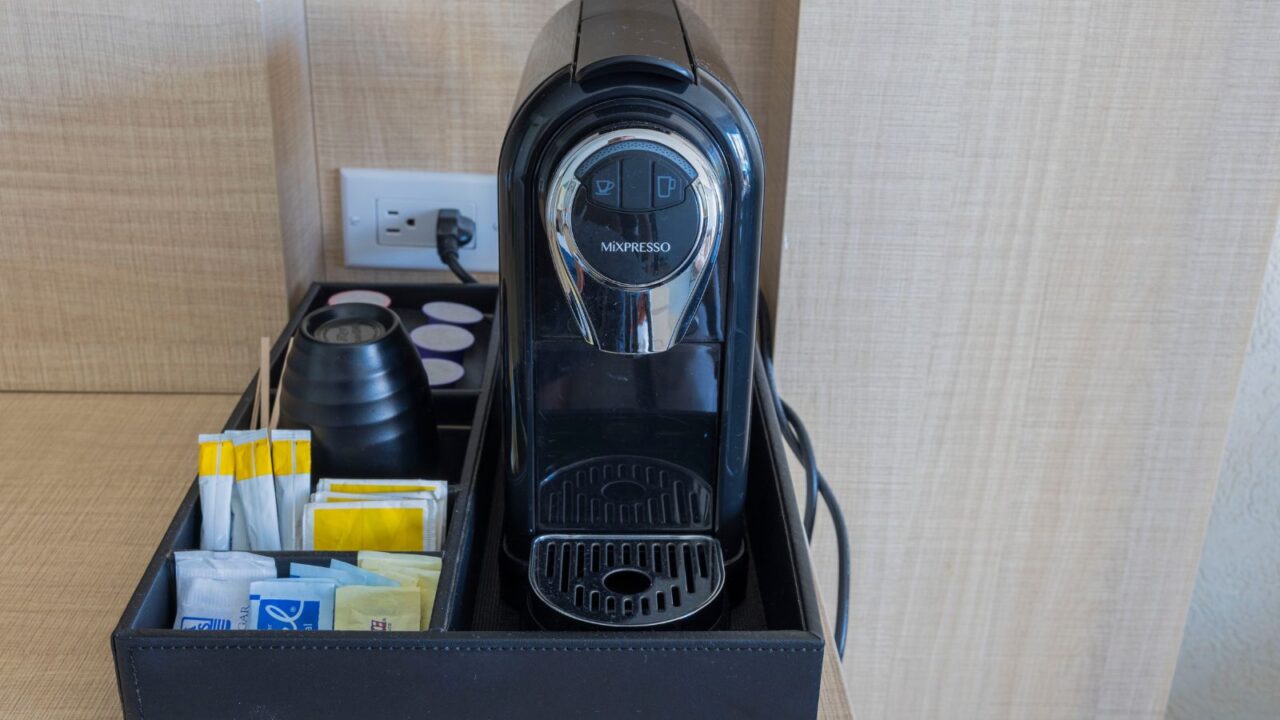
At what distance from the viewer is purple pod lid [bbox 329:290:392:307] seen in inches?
37.3

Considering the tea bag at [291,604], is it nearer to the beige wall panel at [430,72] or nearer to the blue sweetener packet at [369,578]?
the blue sweetener packet at [369,578]

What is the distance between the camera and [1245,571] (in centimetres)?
123

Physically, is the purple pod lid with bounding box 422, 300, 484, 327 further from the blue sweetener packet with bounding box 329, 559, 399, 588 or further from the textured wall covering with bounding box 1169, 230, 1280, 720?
the textured wall covering with bounding box 1169, 230, 1280, 720

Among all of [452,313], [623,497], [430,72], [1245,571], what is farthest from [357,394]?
[1245,571]

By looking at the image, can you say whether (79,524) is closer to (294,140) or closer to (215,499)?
(215,499)

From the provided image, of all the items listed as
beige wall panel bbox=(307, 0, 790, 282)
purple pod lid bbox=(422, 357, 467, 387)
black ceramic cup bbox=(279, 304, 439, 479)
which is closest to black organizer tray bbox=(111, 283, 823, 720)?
black ceramic cup bbox=(279, 304, 439, 479)

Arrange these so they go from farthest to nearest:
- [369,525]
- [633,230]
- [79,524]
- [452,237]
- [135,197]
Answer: [452,237]
[135,197]
[79,524]
[369,525]
[633,230]

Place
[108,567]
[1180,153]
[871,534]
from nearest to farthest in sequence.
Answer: [108,567] < [1180,153] < [871,534]

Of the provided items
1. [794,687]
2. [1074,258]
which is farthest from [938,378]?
[794,687]

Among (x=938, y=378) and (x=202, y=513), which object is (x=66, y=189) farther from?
(x=938, y=378)

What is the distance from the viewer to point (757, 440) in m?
0.74

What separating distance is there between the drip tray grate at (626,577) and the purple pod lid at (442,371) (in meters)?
0.24

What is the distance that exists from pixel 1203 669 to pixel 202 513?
113 centimetres

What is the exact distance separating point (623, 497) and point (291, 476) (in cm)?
20
